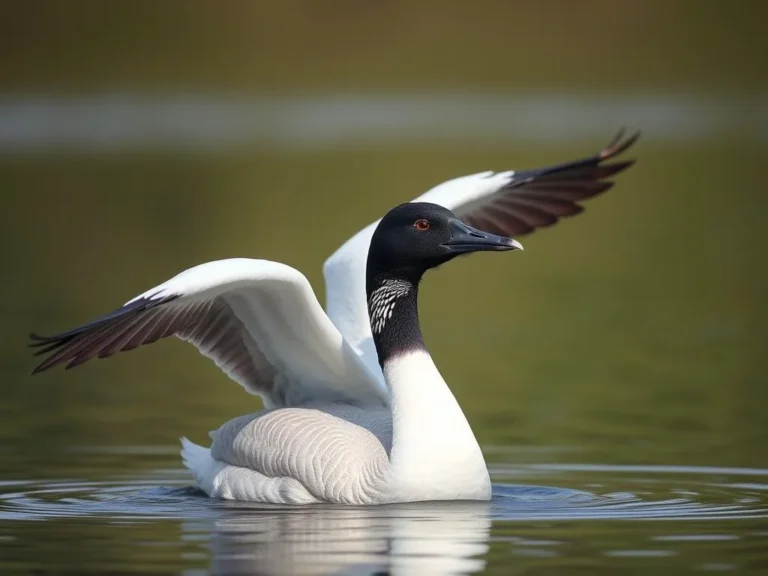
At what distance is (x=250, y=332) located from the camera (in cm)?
1369

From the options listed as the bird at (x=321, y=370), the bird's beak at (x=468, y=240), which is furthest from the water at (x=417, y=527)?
the bird's beak at (x=468, y=240)

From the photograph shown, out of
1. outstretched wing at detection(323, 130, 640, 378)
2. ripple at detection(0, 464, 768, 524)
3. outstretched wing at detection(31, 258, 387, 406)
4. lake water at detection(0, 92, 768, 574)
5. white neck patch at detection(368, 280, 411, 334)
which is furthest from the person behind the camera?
outstretched wing at detection(323, 130, 640, 378)

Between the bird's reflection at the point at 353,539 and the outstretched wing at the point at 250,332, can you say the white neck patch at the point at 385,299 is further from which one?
the bird's reflection at the point at 353,539

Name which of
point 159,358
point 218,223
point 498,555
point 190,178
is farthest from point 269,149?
point 498,555

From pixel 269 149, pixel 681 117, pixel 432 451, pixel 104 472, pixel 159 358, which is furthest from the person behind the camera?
pixel 681 117

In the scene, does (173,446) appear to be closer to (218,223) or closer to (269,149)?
(218,223)

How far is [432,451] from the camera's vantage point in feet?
40.9

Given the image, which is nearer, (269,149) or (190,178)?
(190,178)

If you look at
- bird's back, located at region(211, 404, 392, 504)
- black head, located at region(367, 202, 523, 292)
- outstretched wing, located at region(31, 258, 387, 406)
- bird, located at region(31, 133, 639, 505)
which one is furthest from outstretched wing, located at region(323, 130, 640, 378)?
black head, located at region(367, 202, 523, 292)

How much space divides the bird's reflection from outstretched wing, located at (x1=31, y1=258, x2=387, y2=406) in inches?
50.2

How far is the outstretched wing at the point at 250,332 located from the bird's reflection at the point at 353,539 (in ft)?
4.18

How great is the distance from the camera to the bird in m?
12.4

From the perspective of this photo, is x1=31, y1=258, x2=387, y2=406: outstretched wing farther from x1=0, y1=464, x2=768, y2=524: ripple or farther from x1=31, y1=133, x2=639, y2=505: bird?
x1=0, y1=464, x2=768, y2=524: ripple

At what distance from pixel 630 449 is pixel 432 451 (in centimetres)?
280
